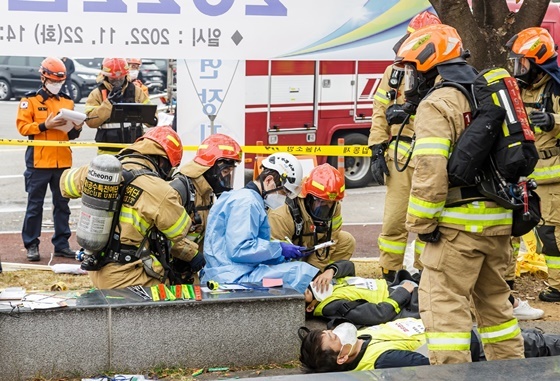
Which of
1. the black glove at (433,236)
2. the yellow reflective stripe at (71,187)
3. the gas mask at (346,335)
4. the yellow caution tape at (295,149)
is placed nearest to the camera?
the black glove at (433,236)

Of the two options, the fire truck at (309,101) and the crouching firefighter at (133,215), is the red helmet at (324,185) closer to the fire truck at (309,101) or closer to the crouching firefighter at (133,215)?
the crouching firefighter at (133,215)

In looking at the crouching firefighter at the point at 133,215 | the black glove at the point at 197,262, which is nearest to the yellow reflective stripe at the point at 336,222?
the black glove at the point at 197,262

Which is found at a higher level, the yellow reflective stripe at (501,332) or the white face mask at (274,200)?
the white face mask at (274,200)

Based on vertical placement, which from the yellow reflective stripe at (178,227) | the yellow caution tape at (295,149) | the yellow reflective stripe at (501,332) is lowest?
the yellow reflective stripe at (501,332)

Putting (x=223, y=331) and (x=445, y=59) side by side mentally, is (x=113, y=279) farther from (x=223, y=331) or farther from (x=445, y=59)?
(x=445, y=59)

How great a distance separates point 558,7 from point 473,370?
37.8ft

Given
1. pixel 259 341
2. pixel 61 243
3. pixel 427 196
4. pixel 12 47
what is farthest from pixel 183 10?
pixel 427 196

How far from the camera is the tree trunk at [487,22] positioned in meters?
7.97

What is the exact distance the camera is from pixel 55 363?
18.8 feet

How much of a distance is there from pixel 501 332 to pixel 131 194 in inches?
93.8

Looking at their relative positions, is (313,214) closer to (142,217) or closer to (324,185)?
(324,185)

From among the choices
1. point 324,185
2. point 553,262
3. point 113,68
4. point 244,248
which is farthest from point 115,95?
point 553,262

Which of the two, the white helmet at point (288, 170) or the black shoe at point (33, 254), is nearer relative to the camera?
the white helmet at point (288, 170)

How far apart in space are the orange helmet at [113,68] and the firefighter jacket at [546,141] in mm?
4519
